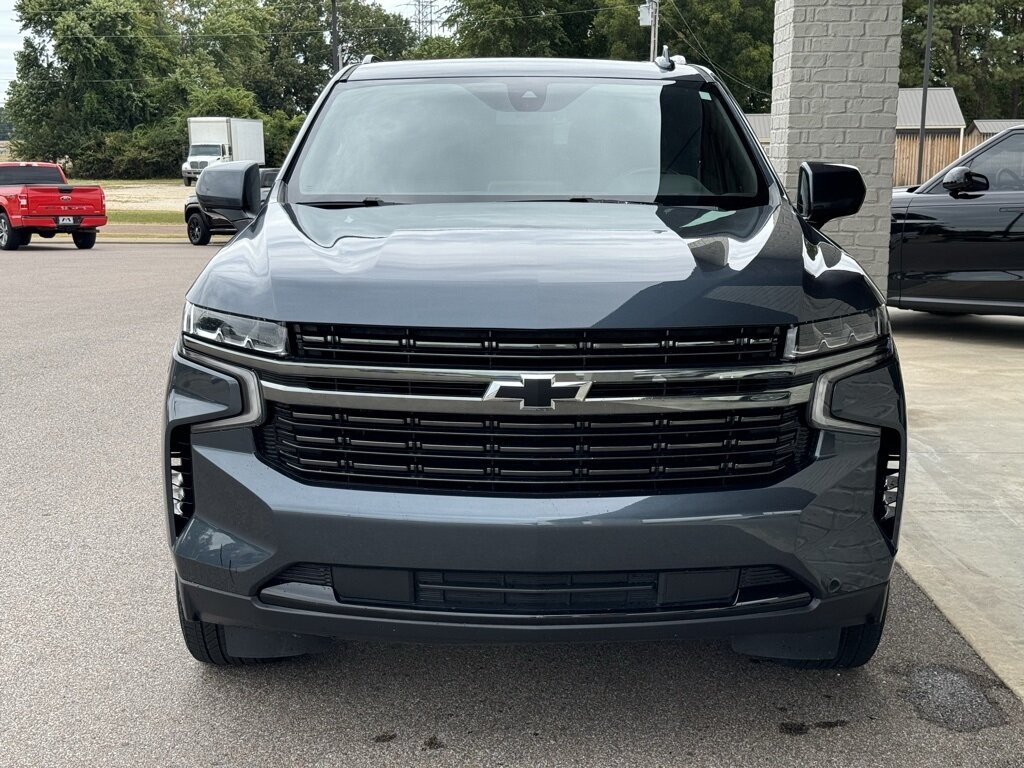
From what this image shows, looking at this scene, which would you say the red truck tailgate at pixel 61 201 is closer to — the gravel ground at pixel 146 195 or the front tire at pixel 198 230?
the front tire at pixel 198 230

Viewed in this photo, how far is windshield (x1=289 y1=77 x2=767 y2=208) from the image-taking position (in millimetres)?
4035

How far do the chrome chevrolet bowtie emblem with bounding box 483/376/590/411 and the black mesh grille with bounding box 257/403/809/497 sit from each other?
0.14 ft

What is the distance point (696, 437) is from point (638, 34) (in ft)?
214

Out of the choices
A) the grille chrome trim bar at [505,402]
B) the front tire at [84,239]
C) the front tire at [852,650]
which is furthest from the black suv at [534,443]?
the front tire at [84,239]

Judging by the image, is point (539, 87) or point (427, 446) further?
point (539, 87)

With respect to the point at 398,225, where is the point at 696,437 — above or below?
below

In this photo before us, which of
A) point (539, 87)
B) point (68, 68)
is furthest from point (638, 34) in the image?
point (539, 87)

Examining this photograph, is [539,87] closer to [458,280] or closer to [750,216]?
[750,216]

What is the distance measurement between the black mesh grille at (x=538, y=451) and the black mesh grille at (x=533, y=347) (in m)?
0.12

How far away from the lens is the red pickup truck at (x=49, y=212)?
81.9 feet

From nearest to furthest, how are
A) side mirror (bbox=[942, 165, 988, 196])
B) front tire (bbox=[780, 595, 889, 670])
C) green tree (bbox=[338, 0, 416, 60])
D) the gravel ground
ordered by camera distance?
front tire (bbox=[780, 595, 889, 670]), side mirror (bbox=[942, 165, 988, 196]), the gravel ground, green tree (bbox=[338, 0, 416, 60])

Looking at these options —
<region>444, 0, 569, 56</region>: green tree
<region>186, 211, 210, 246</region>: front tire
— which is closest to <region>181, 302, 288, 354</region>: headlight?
<region>186, 211, 210, 246</region>: front tire

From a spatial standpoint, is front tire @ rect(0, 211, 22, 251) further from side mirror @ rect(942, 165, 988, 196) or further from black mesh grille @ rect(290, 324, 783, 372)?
black mesh grille @ rect(290, 324, 783, 372)

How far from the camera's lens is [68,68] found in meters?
74.2
